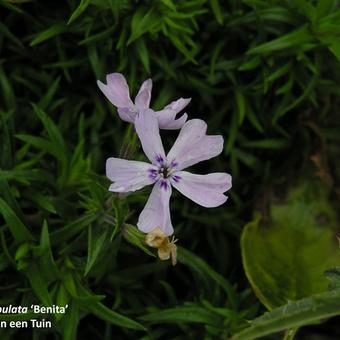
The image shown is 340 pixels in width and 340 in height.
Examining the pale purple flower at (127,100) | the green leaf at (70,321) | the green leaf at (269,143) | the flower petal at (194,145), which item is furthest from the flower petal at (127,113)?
the green leaf at (269,143)

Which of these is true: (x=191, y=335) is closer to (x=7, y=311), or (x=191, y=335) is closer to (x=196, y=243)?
(x=196, y=243)

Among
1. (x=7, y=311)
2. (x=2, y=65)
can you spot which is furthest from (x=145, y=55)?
(x=7, y=311)

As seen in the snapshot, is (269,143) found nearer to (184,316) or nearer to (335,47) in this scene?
(335,47)

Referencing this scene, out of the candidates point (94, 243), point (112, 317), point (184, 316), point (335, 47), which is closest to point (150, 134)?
point (94, 243)

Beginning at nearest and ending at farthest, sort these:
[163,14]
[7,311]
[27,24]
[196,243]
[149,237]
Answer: [149,237], [7,311], [163,14], [27,24], [196,243]

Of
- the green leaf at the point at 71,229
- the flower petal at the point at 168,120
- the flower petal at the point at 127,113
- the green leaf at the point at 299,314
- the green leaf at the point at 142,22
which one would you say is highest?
the green leaf at the point at 142,22

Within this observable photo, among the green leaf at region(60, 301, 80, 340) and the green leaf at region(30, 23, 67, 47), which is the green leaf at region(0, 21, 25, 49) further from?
the green leaf at region(60, 301, 80, 340)

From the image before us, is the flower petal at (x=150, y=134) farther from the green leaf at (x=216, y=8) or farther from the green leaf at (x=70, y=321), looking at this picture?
the green leaf at (x=216, y=8)
